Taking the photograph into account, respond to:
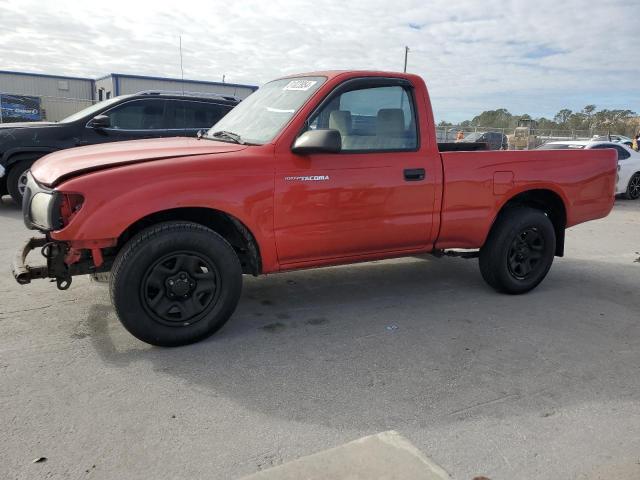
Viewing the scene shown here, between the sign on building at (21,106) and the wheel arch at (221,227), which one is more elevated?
A: the sign on building at (21,106)

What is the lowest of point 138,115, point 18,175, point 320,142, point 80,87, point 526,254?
point 526,254

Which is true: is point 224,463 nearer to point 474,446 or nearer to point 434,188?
point 474,446

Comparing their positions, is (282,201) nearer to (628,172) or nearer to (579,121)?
(628,172)

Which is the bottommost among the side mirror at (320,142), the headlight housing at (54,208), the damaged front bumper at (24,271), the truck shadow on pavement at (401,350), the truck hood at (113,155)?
the truck shadow on pavement at (401,350)

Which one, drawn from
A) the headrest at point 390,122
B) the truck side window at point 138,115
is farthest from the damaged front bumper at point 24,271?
the truck side window at point 138,115

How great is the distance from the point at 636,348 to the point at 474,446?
2.13 metres

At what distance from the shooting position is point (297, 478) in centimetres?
245

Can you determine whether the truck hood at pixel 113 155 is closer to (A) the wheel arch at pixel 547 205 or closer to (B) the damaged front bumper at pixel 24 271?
(B) the damaged front bumper at pixel 24 271

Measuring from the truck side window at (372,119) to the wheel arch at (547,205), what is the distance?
1.28m

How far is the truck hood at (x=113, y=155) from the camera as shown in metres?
3.58

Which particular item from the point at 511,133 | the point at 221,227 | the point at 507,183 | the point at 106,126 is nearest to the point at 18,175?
the point at 106,126

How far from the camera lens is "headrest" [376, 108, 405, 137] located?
449 centimetres

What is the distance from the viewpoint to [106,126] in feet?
28.3

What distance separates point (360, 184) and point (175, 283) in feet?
5.13
